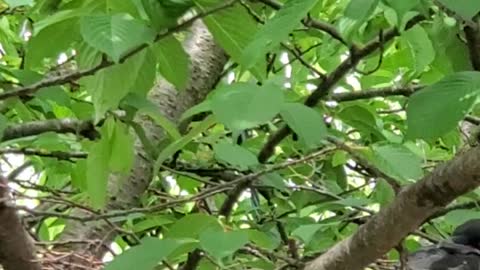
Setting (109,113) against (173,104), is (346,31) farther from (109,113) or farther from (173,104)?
(173,104)

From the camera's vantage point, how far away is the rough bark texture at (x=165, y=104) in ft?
4.06

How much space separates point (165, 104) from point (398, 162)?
27.4 inches

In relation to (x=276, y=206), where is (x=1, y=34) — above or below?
above

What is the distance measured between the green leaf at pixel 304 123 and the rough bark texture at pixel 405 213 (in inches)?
3.5

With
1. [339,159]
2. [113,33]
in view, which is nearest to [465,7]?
[113,33]

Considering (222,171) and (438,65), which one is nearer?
(438,65)

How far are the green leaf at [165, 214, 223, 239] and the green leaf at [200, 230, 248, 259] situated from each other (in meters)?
0.10

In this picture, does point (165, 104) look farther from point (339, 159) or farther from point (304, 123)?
point (304, 123)

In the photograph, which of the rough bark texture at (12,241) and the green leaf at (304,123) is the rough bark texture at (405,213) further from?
the rough bark texture at (12,241)

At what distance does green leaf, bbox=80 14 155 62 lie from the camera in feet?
1.99

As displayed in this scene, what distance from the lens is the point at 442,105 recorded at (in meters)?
0.54

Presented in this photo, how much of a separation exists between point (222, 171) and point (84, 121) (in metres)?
0.32

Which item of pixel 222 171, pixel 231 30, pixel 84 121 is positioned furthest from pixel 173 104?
pixel 231 30

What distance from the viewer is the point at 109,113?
839 mm
